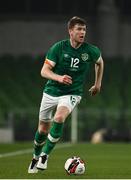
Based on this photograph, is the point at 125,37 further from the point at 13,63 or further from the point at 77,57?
the point at 77,57

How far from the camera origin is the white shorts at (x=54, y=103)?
1080cm

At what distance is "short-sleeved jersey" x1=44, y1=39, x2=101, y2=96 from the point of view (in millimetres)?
Result: 10883

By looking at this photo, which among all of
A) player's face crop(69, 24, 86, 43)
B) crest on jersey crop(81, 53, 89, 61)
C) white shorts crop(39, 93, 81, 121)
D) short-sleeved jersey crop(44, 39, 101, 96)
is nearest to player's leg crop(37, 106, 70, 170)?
white shorts crop(39, 93, 81, 121)

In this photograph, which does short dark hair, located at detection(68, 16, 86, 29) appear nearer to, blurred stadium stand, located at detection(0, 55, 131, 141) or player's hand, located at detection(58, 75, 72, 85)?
player's hand, located at detection(58, 75, 72, 85)

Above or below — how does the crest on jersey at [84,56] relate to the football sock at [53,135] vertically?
above

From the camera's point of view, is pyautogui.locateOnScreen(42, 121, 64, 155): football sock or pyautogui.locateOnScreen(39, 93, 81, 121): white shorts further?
pyautogui.locateOnScreen(39, 93, 81, 121): white shorts

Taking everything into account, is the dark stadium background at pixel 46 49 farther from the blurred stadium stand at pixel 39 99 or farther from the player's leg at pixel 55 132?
the player's leg at pixel 55 132

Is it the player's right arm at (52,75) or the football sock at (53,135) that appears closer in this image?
the player's right arm at (52,75)

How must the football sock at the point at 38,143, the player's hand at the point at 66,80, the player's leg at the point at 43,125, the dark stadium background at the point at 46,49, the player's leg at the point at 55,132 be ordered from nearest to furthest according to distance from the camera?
the player's hand at the point at 66,80 < the player's leg at the point at 55,132 < the player's leg at the point at 43,125 < the football sock at the point at 38,143 < the dark stadium background at the point at 46,49

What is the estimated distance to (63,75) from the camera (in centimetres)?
1092

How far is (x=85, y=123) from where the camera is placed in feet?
99.2

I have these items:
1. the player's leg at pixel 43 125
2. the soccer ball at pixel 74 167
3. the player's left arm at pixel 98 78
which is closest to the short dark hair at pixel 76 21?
the player's left arm at pixel 98 78

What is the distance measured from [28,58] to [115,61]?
373cm

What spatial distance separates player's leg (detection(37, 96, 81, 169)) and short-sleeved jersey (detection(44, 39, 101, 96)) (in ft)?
0.46
